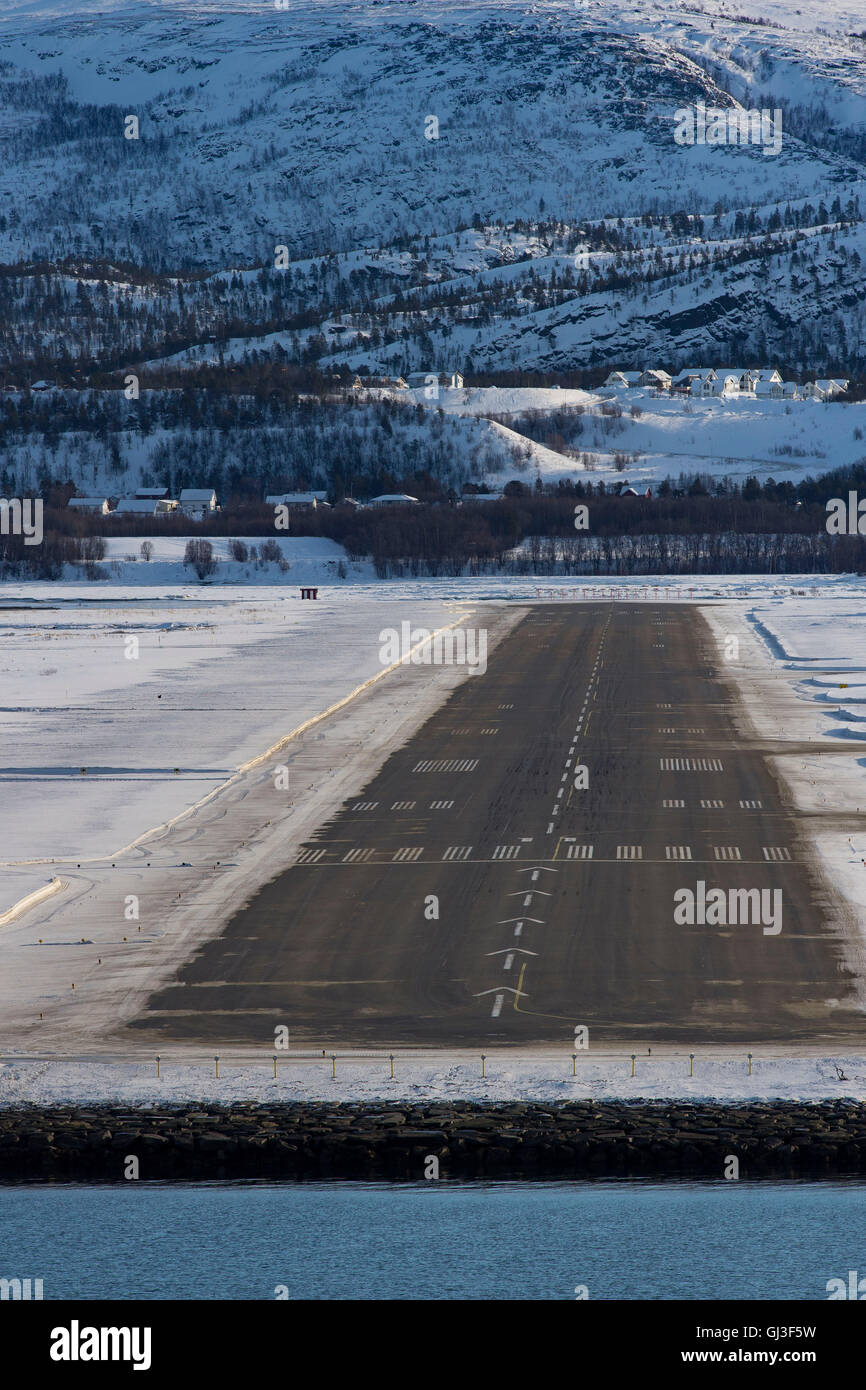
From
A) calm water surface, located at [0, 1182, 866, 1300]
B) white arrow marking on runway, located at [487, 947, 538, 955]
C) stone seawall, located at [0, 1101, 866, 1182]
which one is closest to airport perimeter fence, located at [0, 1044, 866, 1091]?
stone seawall, located at [0, 1101, 866, 1182]

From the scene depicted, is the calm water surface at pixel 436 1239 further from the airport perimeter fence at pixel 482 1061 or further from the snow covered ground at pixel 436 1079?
the airport perimeter fence at pixel 482 1061

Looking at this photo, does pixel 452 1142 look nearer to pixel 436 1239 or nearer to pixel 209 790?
pixel 436 1239

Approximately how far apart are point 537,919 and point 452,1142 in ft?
40.9

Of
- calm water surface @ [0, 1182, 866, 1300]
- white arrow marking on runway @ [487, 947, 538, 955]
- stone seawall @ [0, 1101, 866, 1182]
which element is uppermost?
white arrow marking on runway @ [487, 947, 538, 955]

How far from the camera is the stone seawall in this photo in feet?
115

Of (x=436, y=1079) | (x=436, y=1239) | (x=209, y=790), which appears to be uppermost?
(x=209, y=790)

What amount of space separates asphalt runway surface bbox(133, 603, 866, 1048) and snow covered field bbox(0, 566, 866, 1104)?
1.34m

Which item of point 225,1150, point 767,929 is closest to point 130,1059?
point 225,1150

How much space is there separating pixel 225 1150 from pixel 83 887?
690 inches

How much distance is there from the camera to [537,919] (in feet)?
154

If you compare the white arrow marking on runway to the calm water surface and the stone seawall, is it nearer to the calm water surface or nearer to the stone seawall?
the stone seawall

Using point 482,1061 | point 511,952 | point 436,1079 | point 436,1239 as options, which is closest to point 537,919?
point 511,952
